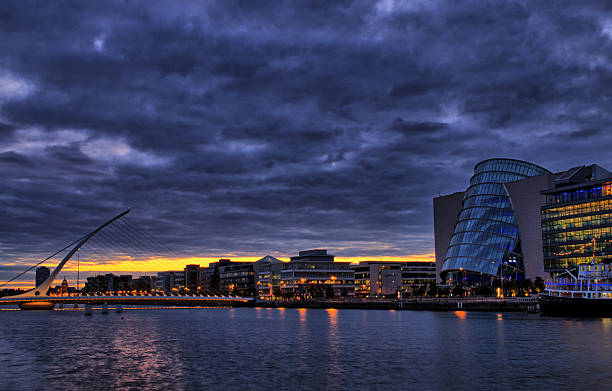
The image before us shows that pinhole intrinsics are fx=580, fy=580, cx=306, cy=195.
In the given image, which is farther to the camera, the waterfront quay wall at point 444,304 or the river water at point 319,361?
the waterfront quay wall at point 444,304

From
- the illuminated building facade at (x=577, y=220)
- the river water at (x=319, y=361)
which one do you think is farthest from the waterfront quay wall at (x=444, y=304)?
the river water at (x=319, y=361)

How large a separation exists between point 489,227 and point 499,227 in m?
2.69

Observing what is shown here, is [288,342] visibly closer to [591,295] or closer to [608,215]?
[591,295]

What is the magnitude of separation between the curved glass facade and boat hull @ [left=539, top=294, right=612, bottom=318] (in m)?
57.9

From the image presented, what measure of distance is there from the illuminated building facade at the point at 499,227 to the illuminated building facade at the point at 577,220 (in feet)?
22.9

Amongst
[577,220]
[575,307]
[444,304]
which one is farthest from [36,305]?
[577,220]

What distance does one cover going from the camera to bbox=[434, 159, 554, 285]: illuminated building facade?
511 ft

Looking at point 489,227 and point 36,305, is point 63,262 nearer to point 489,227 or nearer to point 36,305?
point 36,305

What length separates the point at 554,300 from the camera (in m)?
93.9

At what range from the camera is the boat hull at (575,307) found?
8844 centimetres

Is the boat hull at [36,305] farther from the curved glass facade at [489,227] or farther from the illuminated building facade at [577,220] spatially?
the illuminated building facade at [577,220]

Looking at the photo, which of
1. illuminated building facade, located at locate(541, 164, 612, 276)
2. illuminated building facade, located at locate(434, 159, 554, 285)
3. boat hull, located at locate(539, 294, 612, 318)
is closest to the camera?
boat hull, located at locate(539, 294, 612, 318)

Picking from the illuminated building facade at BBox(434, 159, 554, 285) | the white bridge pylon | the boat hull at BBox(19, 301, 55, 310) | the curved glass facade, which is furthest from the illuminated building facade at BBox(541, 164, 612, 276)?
the boat hull at BBox(19, 301, 55, 310)

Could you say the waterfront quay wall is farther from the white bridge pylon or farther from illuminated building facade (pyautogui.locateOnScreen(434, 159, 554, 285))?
the white bridge pylon
